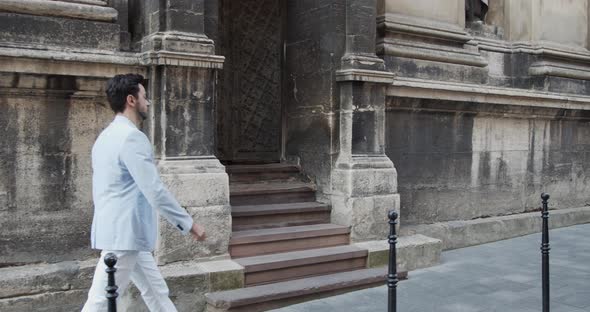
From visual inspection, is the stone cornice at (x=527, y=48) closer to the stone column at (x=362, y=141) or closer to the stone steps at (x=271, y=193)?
the stone column at (x=362, y=141)

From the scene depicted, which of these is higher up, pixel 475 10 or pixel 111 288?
pixel 475 10

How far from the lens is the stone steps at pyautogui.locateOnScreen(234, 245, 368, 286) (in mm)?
5730

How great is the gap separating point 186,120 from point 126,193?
1.98 meters

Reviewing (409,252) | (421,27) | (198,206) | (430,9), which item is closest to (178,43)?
(198,206)

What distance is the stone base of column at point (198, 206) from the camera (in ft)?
17.7

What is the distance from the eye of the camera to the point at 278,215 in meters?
6.70

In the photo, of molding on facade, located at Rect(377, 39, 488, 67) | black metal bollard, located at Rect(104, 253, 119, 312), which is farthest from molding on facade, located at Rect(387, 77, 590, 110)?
black metal bollard, located at Rect(104, 253, 119, 312)

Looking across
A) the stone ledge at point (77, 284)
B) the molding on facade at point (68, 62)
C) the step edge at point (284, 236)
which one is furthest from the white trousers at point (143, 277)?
the molding on facade at point (68, 62)

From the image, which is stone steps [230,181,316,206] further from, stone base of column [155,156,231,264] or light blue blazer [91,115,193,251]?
light blue blazer [91,115,193,251]

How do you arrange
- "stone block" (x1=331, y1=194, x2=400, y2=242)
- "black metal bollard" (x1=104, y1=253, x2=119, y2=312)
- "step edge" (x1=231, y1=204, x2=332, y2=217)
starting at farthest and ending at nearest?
"stone block" (x1=331, y1=194, x2=400, y2=242) → "step edge" (x1=231, y1=204, x2=332, y2=217) → "black metal bollard" (x1=104, y1=253, x2=119, y2=312)

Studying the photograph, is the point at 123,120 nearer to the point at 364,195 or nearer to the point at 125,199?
the point at 125,199

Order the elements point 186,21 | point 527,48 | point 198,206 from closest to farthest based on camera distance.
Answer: point 198,206
point 186,21
point 527,48

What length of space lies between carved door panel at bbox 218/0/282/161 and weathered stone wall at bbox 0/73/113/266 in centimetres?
263

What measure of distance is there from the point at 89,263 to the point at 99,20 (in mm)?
2348
